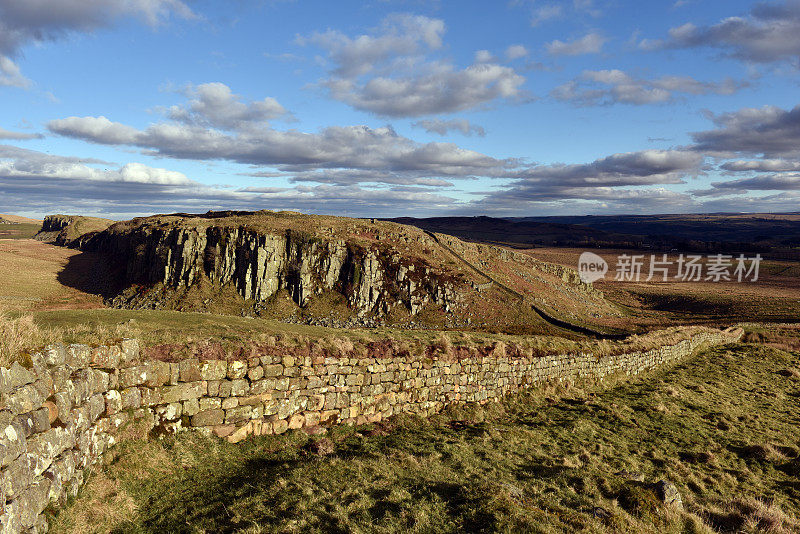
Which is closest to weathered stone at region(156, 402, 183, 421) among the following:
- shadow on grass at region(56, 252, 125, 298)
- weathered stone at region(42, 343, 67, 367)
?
weathered stone at region(42, 343, 67, 367)

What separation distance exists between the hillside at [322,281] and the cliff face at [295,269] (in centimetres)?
15

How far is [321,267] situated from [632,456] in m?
49.5

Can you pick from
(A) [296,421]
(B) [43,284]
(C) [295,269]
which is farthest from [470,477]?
(B) [43,284]

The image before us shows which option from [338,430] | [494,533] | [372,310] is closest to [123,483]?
[338,430]

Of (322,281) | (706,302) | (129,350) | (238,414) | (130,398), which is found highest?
(129,350)

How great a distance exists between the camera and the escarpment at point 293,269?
5594cm

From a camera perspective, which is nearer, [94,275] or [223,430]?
[223,430]

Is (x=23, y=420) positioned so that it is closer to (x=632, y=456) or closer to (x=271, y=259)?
(x=632, y=456)

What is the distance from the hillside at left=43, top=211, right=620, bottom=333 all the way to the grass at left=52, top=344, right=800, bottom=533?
32710mm

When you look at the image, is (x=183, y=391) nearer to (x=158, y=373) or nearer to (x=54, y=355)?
(x=158, y=373)

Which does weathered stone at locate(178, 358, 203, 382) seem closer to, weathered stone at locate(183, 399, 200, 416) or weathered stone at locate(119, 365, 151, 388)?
weathered stone at locate(183, 399, 200, 416)

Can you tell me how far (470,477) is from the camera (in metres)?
10.3

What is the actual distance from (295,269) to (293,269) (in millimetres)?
339

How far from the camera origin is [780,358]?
34.9 m
